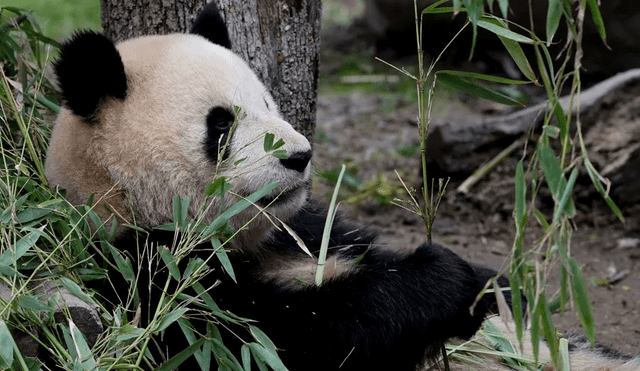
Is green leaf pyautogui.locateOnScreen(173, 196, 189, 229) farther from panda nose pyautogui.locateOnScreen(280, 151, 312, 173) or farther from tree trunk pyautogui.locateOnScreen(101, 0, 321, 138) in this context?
tree trunk pyautogui.locateOnScreen(101, 0, 321, 138)

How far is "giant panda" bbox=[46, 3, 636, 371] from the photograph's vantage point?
2338mm

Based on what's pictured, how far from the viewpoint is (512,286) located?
175cm

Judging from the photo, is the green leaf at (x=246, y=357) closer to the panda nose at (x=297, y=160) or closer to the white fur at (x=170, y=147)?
the white fur at (x=170, y=147)

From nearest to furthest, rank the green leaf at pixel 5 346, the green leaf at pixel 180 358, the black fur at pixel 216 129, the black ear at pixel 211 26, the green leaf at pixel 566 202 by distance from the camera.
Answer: the green leaf at pixel 566 202, the green leaf at pixel 5 346, the green leaf at pixel 180 358, the black fur at pixel 216 129, the black ear at pixel 211 26

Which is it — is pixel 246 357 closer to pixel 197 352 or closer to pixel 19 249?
pixel 197 352

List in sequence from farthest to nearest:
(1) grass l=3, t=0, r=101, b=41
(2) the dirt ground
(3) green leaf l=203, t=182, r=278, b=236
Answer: (1) grass l=3, t=0, r=101, b=41
(2) the dirt ground
(3) green leaf l=203, t=182, r=278, b=236

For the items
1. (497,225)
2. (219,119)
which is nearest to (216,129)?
(219,119)

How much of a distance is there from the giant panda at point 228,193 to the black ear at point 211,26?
0.26 meters

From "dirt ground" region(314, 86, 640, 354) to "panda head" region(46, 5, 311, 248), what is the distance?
49.3 inches

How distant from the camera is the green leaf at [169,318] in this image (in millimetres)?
2002

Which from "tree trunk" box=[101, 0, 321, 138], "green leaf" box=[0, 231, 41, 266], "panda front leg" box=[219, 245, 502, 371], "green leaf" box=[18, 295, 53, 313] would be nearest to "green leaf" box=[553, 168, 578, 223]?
"panda front leg" box=[219, 245, 502, 371]

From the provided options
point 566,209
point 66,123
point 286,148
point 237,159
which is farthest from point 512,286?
point 66,123

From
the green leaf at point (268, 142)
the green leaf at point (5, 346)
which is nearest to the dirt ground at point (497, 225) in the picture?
the green leaf at point (268, 142)

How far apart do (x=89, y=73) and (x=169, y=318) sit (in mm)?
862
